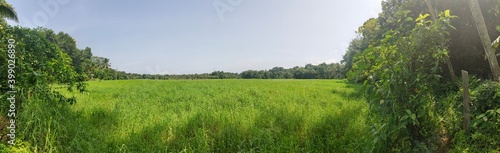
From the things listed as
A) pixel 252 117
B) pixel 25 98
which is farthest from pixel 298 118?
pixel 25 98

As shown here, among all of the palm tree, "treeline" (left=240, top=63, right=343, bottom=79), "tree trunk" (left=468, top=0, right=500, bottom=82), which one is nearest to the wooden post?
"tree trunk" (left=468, top=0, right=500, bottom=82)

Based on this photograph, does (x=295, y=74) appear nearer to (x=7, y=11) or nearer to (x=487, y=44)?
(x=7, y=11)

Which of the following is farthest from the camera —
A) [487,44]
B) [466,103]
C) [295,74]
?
[295,74]

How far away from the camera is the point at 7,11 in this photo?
15820 mm

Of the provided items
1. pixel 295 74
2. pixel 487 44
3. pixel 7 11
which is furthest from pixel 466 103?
pixel 295 74

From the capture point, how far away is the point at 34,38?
509 cm

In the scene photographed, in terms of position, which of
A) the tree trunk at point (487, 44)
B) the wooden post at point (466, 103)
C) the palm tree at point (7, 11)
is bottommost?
the wooden post at point (466, 103)

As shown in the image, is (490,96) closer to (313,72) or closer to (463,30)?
(463,30)

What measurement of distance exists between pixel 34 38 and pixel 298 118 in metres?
5.93

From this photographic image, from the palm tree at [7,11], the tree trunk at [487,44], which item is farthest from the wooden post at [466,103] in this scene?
the palm tree at [7,11]

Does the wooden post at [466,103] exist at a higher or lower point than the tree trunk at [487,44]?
lower

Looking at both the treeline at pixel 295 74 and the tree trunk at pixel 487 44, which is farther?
the treeline at pixel 295 74

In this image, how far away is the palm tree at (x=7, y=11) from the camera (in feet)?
50.3

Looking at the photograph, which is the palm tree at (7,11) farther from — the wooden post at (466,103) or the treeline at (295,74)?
the treeline at (295,74)
